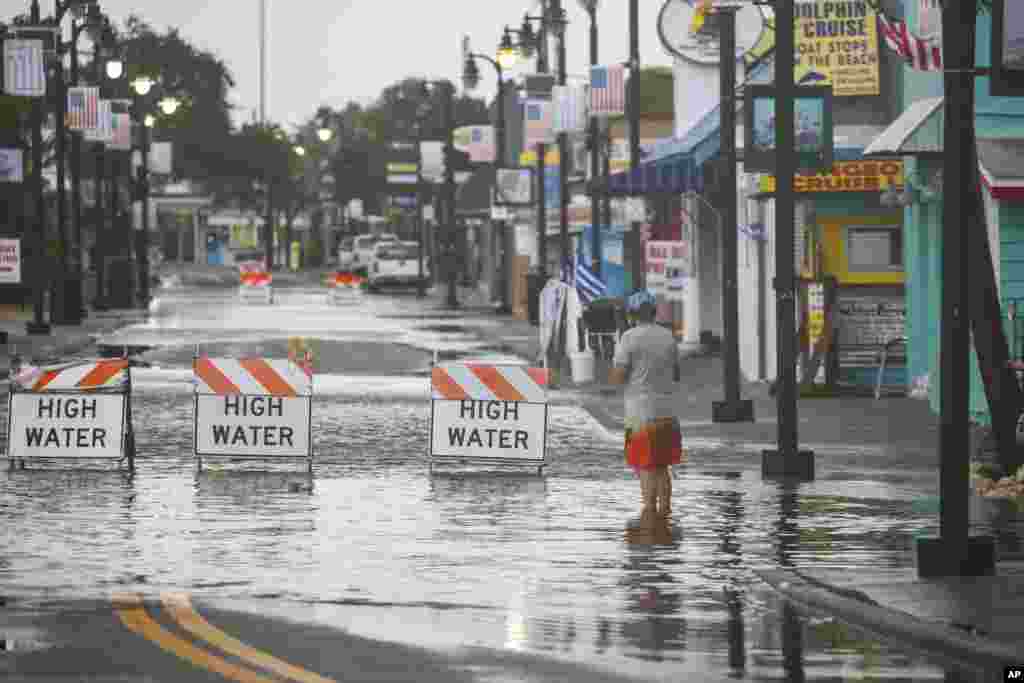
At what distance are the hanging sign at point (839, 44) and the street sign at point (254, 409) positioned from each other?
12.7 metres

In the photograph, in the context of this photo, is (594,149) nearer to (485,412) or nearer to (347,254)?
(485,412)

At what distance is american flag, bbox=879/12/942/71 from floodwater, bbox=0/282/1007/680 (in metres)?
3.42

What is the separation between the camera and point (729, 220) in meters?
27.4

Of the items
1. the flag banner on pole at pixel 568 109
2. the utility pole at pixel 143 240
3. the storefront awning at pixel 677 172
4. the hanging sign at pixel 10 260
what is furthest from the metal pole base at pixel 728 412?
the utility pole at pixel 143 240

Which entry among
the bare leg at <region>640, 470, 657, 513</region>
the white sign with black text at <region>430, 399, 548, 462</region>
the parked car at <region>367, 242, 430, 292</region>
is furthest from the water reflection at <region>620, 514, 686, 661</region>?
the parked car at <region>367, 242, 430, 292</region>

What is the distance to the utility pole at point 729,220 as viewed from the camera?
26781 mm

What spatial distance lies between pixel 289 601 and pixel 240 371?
898cm

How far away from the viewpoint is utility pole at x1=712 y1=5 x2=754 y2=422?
26.8m

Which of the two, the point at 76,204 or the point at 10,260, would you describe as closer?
the point at 10,260

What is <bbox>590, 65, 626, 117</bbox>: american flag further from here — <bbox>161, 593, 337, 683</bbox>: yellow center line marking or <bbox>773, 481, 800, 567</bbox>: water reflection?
<bbox>161, 593, 337, 683</bbox>: yellow center line marking

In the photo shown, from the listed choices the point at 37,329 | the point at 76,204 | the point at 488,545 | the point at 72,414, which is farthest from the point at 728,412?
the point at 76,204

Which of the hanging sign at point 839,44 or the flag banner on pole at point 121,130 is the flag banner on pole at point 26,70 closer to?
the hanging sign at point 839,44

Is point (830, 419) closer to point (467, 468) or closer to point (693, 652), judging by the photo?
point (467, 468)

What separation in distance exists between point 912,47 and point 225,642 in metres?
10.6
